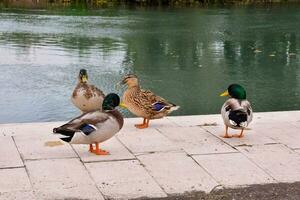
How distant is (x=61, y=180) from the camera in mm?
4207

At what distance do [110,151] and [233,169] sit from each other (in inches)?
42.6

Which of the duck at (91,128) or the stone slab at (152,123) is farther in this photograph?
the stone slab at (152,123)

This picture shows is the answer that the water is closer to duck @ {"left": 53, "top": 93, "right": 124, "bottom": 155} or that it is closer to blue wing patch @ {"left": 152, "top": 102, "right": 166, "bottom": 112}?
blue wing patch @ {"left": 152, "top": 102, "right": 166, "bottom": 112}

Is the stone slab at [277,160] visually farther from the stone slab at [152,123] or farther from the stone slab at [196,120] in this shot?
the stone slab at [152,123]

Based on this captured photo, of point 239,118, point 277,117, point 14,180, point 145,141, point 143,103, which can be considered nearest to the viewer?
point 14,180

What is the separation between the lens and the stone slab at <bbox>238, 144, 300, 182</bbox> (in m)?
4.46

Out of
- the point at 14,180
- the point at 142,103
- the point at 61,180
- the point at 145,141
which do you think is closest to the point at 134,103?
the point at 142,103

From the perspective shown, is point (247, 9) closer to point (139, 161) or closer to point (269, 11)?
point (269, 11)

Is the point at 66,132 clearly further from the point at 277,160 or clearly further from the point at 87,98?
the point at 277,160

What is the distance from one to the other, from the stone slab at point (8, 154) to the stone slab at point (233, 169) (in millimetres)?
1437

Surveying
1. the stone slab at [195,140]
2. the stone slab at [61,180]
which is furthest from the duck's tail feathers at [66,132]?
the stone slab at [195,140]

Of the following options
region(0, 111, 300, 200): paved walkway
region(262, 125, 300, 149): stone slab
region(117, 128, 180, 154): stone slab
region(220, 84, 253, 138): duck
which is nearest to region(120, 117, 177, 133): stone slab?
region(0, 111, 300, 200): paved walkway

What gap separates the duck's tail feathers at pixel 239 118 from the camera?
17.1ft

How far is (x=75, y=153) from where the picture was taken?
4930 mm
